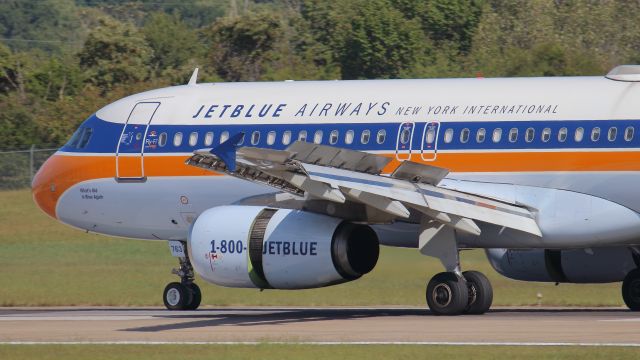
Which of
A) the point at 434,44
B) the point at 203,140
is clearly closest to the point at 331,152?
the point at 203,140

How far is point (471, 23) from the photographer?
7550cm

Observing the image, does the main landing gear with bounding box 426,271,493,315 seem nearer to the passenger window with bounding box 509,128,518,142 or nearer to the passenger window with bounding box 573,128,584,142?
the passenger window with bounding box 509,128,518,142

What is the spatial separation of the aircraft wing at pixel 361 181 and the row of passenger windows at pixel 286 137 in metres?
2.22

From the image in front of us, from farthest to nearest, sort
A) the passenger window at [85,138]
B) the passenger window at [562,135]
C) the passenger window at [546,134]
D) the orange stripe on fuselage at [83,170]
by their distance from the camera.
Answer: the passenger window at [85,138]
the orange stripe on fuselage at [83,170]
the passenger window at [546,134]
the passenger window at [562,135]

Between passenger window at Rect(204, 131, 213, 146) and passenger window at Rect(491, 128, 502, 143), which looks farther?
passenger window at Rect(204, 131, 213, 146)

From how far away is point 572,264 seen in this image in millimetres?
28422

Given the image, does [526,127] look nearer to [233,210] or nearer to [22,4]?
[233,210]

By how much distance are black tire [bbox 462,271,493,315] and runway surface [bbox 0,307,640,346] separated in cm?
26

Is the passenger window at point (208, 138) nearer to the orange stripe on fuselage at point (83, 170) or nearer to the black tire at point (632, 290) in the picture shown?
the orange stripe on fuselage at point (83, 170)

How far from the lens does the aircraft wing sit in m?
22.6

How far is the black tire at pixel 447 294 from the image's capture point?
25594 millimetres

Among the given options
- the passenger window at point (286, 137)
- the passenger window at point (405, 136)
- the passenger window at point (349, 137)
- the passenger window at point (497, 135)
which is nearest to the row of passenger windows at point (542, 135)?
the passenger window at point (497, 135)
